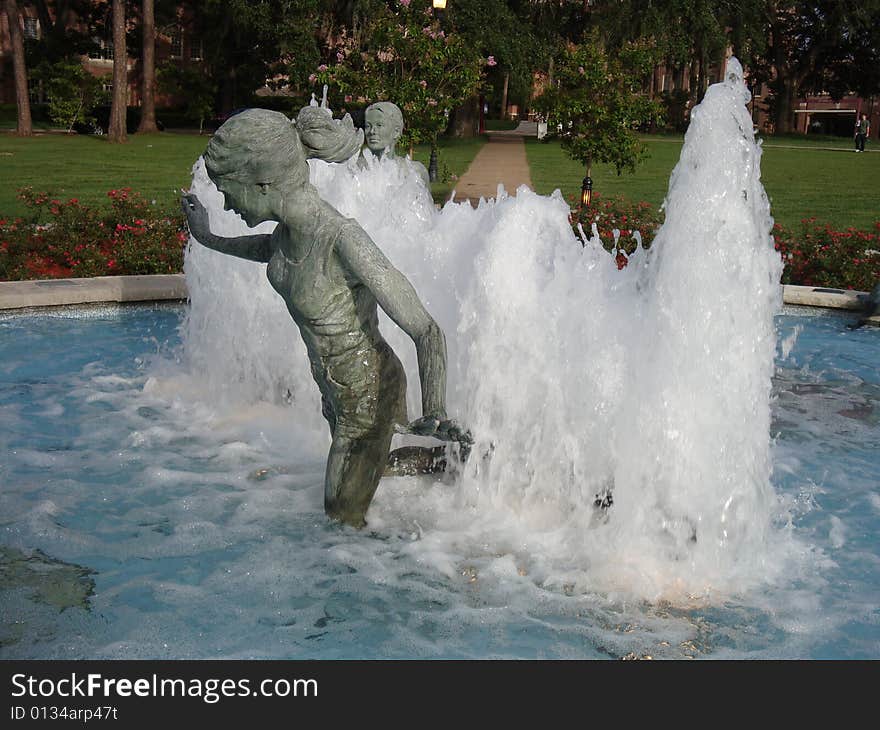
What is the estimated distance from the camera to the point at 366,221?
741 centimetres

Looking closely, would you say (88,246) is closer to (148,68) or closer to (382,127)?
(382,127)

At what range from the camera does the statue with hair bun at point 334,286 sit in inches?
147

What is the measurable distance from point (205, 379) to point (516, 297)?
3.08 m

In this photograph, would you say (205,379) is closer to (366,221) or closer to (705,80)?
(366,221)

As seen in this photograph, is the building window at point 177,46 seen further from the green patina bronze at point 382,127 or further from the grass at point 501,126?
the green patina bronze at point 382,127

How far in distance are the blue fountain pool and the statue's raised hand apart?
147cm

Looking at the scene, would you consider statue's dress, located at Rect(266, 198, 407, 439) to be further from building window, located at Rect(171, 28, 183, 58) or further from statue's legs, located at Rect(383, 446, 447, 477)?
building window, located at Rect(171, 28, 183, 58)

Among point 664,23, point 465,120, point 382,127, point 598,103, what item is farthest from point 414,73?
point 465,120

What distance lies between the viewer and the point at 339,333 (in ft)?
13.7

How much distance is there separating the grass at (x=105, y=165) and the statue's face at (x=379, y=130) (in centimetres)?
917

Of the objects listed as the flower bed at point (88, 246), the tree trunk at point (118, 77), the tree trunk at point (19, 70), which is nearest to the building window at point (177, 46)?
the tree trunk at point (19, 70)

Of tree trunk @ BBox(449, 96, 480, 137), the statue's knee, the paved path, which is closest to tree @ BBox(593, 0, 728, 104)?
the paved path

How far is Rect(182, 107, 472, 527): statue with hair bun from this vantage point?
374 centimetres
